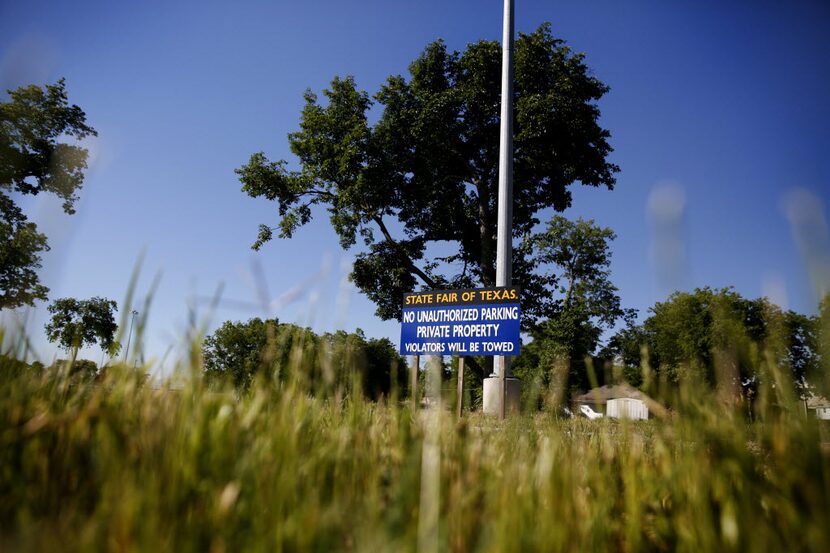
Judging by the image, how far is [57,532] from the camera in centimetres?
105

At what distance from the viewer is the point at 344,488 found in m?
1.53

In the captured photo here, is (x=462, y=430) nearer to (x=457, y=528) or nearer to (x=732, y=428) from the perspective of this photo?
(x=457, y=528)

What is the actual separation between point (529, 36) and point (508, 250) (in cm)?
1273

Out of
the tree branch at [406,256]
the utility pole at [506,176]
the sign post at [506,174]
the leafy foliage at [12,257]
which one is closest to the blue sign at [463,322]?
the utility pole at [506,176]

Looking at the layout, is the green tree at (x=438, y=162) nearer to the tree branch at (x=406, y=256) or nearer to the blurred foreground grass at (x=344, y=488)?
the tree branch at (x=406, y=256)

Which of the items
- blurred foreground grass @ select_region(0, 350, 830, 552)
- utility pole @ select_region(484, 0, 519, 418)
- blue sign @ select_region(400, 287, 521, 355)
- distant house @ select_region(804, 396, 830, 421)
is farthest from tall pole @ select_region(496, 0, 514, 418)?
blurred foreground grass @ select_region(0, 350, 830, 552)

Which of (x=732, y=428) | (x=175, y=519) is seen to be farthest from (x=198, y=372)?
(x=732, y=428)

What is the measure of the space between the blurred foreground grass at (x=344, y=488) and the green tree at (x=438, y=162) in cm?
2313

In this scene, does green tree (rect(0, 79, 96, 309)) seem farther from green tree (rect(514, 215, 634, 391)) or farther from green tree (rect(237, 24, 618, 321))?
green tree (rect(514, 215, 634, 391))

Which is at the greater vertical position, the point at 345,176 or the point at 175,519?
the point at 345,176

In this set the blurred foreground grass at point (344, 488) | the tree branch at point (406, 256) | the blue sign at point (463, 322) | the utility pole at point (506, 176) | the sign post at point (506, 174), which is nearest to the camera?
the blurred foreground grass at point (344, 488)

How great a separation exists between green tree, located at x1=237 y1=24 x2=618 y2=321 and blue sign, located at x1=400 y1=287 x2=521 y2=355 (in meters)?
9.64

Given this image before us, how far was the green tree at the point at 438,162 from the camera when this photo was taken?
81.5ft

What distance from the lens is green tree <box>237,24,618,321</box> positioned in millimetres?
24828
